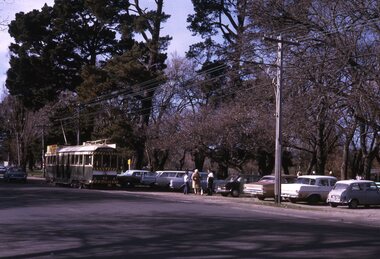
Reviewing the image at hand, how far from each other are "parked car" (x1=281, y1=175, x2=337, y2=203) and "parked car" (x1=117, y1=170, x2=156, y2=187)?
20.1 m

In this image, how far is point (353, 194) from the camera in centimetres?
2908

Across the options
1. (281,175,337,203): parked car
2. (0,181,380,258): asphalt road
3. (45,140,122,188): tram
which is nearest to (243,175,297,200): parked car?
(281,175,337,203): parked car

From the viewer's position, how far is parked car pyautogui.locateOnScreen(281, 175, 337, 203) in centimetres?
3142

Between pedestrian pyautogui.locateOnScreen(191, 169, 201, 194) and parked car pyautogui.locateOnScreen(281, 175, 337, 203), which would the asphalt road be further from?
pedestrian pyautogui.locateOnScreen(191, 169, 201, 194)

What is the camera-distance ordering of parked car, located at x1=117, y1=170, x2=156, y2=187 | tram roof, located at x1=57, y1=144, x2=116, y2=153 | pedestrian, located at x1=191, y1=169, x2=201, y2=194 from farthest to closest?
1. parked car, located at x1=117, y1=170, x2=156, y2=187
2. tram roof, located at x1=57, y1=144, x2=116, y2=153
3. pedestrian, located at x1=191, y1=169, x2=201, y2=194

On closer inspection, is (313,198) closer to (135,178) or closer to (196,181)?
(196,181)

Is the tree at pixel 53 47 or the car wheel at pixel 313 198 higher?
the tree at pixel 53 47

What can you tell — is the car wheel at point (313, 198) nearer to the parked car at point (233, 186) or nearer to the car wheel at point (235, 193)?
the parked car at point (233, 186)

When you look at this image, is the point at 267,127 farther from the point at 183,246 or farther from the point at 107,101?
the point at 183,246

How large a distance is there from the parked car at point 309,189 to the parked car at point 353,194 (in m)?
1.73

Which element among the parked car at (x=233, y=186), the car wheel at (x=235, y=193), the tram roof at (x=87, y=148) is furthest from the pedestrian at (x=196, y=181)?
the tram roof at (x=87, y=148)

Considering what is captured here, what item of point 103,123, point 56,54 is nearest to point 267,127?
point 103,123

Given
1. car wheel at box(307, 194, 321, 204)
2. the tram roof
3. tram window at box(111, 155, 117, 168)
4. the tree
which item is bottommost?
car wheel at box(307, 194, 321, 204)

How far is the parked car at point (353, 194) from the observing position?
94.7 feet
